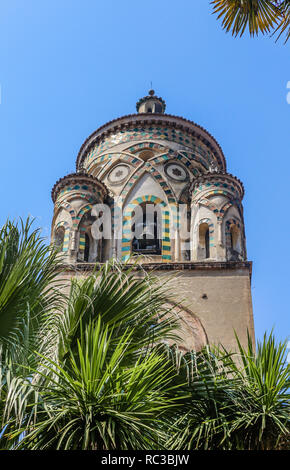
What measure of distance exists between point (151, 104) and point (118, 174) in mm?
2927

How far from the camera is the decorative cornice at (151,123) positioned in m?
15.9

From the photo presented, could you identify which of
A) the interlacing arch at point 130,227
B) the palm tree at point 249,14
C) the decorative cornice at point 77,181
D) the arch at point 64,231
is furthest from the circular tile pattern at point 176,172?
the palm tree at point 249,14

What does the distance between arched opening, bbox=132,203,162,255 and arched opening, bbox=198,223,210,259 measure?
860 millimetres

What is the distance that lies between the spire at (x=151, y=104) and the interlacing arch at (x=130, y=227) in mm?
3455

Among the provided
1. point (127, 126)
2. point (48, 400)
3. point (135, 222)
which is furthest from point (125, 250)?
point (48, 400)

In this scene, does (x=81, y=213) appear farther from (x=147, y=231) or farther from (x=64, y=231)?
(x=147, y=231)

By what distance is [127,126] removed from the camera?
16.0 metres

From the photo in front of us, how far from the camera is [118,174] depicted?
15.1 meters

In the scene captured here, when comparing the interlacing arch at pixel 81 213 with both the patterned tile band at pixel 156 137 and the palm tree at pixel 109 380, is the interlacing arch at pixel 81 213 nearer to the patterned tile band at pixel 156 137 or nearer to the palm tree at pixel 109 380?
the patterned tile band at pixel 156 137

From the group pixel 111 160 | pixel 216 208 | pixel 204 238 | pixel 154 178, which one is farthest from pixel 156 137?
pixel 204 238

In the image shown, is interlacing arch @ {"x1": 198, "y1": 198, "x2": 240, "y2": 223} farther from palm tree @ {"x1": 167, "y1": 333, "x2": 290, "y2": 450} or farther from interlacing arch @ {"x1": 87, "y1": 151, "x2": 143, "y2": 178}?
palm tree @ {"x1": 167, "y1": 333, "x2": 290, "y2": 450}

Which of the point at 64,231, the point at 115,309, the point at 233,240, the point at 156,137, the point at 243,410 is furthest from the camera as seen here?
the point at 156,137
